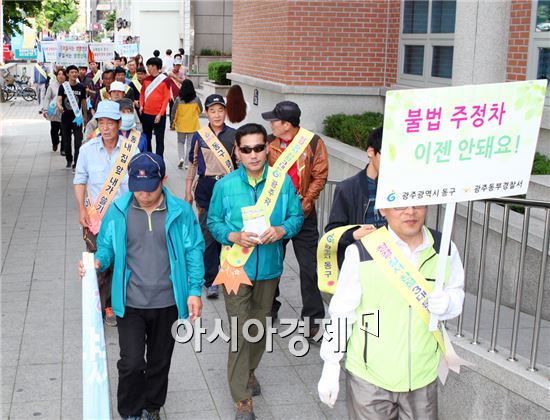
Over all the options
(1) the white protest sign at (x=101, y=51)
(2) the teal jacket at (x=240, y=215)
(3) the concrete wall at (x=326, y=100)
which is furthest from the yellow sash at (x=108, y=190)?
(1) the white protest sign at (x=101, y=51)

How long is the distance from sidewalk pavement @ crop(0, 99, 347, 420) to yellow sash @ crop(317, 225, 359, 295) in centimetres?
104

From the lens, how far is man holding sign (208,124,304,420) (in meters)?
5.67

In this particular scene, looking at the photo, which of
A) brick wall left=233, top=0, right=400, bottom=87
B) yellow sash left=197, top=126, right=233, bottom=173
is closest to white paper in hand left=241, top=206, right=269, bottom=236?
yellow sash left=197, top=126, right=233, bottom=173

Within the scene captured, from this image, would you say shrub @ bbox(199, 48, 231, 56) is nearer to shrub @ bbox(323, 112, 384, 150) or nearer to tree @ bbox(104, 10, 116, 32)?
shrub @ bbox(323, 112, 384, 150)

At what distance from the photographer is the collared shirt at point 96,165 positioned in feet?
23.9

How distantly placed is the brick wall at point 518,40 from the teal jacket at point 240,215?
480 cm

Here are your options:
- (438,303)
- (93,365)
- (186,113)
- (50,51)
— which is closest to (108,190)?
(93,365)

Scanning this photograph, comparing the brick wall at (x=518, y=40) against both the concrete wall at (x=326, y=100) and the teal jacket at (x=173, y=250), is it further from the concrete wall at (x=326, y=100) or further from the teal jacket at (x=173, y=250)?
the teal jacket at (x=173, y=250)

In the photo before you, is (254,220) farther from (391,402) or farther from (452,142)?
(452,142)

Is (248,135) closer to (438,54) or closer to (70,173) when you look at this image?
(438,54)

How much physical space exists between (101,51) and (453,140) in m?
19.2

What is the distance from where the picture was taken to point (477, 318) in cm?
→ 552

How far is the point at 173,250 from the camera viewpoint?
5.30 m

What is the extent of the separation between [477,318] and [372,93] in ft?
28.1
